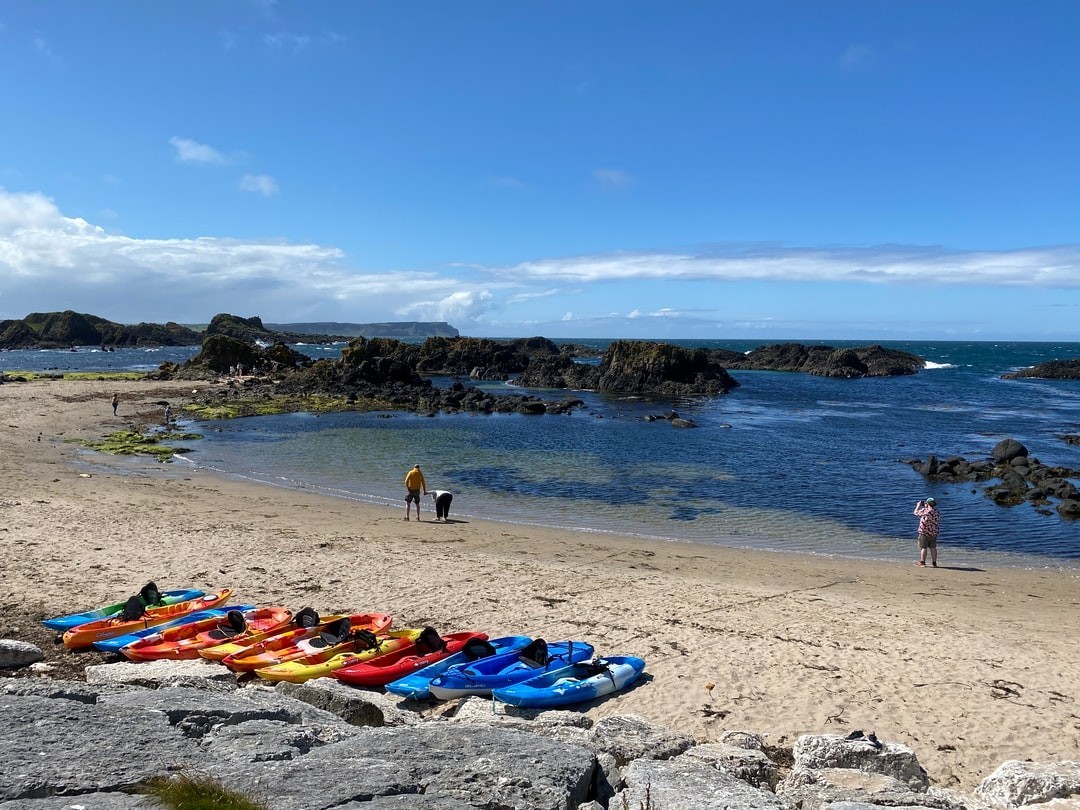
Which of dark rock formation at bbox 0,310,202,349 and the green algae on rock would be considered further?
dark rock formation at bbox 0,310,202,349

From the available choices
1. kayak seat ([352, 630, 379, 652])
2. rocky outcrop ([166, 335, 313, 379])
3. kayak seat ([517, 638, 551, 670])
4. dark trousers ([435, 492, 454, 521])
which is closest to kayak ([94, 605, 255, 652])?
kayak seat ([352, 630, 379, 652])

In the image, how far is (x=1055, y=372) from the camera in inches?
3750

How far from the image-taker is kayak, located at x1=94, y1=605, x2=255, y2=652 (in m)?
10.0

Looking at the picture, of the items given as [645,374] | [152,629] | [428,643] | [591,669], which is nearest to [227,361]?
[645,374]

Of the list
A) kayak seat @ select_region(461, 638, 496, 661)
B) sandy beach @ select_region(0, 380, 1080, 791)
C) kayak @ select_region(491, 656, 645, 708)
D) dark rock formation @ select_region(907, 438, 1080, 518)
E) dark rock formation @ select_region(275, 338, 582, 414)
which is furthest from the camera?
dark rock formation @ select_region(275, 338, 582, 414)

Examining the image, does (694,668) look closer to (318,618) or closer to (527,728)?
(527,728)

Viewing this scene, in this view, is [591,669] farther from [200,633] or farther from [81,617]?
[81,617]

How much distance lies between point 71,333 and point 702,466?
171 m

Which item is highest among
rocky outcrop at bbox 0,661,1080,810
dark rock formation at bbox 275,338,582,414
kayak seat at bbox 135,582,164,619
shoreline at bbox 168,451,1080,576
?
dark rock formation at bbox 275,338,582,414

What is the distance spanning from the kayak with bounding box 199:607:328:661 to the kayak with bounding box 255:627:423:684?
0.72 metres

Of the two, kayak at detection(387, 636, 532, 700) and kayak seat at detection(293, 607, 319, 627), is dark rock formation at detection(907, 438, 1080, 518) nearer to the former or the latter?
kayak at detection(387, 636, 532, 700)

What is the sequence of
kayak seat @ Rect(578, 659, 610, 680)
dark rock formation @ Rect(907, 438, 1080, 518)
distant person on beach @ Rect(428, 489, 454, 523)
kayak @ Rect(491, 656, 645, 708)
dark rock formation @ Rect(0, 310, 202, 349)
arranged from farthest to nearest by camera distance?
dark rock formation @ Rect(0, 310, 202, 349) < dark rock formation @ Rect(907, 438, 1080, 518) < distant person on beach @ Rect(428, 489, 454, 523) < kayak seat @ Rect(578, 659, 610, 680) < kayak @ Rect(491, 656, 645, 708)

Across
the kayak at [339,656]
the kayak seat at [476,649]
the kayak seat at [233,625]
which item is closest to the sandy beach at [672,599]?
the kayak at [339,656]

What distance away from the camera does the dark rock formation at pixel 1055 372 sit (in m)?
94.3
